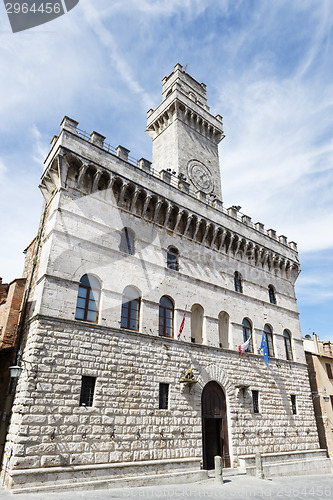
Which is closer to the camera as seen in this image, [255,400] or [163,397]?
[163,397]

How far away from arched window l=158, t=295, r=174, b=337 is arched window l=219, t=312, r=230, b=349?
3496 millimetres

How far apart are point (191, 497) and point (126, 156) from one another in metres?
13.0

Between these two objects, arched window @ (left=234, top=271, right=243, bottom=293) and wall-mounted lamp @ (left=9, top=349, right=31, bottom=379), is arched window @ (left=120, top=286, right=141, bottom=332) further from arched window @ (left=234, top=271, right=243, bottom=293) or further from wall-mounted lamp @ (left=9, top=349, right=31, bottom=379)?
arched window @ (left=234, top=271, right=243, bottom=293)

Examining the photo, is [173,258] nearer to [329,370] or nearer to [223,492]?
[223,492]

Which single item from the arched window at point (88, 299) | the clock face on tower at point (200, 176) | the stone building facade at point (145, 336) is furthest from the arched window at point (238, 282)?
the arched window at point (88, 299)

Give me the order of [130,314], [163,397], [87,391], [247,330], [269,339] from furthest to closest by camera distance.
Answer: [269,339]
[247,330]
[130,314]
[163,397]
[87,391]

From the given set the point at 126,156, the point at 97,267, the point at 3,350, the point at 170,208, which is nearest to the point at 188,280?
the point at 170,208

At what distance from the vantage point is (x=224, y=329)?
1758cm

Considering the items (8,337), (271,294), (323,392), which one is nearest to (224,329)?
(271,294)

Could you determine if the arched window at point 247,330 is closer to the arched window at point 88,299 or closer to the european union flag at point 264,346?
the european union flag at point 264,346

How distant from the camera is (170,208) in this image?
53.5 feet

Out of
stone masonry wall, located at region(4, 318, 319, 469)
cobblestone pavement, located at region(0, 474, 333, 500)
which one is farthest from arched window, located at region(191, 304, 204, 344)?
cobblestone pavement, located at region(0, 474, 333, 500)

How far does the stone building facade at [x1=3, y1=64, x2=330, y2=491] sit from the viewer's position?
10.8m

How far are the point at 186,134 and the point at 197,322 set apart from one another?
12875 millimetres
